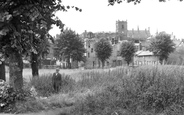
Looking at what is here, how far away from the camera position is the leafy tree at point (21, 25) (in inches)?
352

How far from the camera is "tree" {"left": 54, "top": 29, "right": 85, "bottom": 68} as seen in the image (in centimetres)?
6661

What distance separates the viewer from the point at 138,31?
140 metres

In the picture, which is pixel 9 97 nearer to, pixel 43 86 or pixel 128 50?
pixel 43 86

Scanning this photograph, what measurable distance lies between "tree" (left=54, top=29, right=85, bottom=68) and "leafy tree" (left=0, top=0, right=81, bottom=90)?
55.2 meters

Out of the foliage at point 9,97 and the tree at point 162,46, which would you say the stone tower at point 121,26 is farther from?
the foliage at point 9,97

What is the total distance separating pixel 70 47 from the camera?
6700cm

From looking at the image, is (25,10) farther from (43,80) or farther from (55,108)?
(43,80)

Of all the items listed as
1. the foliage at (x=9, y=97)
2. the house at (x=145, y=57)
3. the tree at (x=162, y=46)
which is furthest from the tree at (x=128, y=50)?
the foliage at (x=9, y=97)

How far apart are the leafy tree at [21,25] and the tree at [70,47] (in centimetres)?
5520

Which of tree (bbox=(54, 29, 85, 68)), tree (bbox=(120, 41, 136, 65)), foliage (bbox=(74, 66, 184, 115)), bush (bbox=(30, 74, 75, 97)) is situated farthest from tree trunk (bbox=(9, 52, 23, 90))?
tree (bbox=(120, 41, 136, 65))

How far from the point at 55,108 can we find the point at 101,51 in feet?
182

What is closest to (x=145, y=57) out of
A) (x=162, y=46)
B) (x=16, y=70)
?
(x=162, y=46)

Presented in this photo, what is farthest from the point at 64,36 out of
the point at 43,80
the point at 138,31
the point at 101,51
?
the point at 138,31

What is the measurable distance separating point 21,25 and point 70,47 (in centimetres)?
5723
